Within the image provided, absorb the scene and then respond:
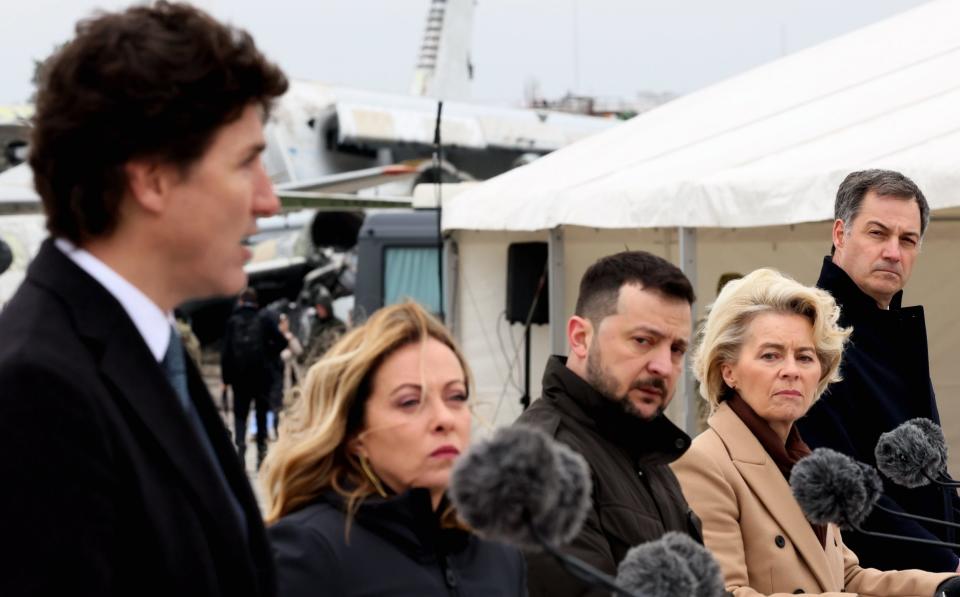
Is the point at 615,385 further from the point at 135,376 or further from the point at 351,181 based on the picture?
the point at 351,181

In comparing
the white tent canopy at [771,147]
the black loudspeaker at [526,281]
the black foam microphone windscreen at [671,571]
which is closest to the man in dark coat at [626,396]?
the black foam microphone windscreen at [671,571]

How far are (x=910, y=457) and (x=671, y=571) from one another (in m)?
1.03

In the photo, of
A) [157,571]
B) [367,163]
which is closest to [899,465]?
[157,571]

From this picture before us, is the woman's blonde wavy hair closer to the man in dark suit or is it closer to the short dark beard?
the man in dark suit

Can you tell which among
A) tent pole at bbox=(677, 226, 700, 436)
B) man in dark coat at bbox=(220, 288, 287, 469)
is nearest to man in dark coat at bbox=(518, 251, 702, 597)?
tent pole at bbox=(677, 226, 700, 436)

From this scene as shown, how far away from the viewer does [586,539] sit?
2.70 metres

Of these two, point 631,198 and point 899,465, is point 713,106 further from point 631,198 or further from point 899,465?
point 899,465

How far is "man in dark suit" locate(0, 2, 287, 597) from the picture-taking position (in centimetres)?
139

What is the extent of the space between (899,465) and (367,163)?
1394 inches

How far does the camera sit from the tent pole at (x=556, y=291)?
888cm

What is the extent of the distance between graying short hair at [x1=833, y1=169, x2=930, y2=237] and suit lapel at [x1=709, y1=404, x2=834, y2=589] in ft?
3.27

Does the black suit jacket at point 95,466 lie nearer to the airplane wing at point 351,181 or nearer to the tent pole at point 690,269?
the tent pole at point 690,269

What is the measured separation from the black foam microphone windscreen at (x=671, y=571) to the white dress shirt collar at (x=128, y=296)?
0.71 metres

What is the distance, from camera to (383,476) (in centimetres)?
220
